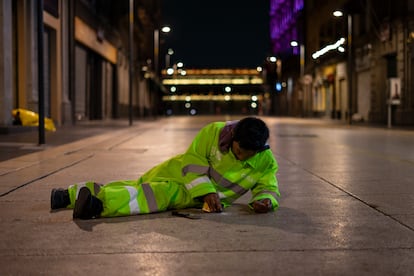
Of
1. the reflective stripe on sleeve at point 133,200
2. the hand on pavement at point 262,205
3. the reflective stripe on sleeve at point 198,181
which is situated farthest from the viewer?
the hand on pavement at point 262,205

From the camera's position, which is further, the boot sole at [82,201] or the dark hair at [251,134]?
the boot sole at [82,201]

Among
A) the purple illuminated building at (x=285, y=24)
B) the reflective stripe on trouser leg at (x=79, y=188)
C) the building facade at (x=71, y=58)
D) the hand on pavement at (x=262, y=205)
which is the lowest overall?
the hand on pavement at (x=262, y=205)

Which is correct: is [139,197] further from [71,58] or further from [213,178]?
[71,58]

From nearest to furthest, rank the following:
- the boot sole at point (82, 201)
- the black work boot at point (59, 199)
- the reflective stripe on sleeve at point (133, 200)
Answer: the boot sole at point (82, 201) < the reflective stripe on sleeve at point (133, 200) < the black work boot at point (59, 199)

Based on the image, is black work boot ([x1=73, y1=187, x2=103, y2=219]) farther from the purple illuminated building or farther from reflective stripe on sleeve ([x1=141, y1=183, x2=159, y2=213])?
the purple illuminated building

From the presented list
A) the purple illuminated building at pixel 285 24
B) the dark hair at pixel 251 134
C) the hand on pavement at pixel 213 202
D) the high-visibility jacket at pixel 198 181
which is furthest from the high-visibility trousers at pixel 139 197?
the purple illuminated building at pixel 285 24

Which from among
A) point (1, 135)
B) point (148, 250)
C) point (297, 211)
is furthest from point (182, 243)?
point (1, 135)

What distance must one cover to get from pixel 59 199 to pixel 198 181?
1.52 metres

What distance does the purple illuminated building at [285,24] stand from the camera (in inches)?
3279

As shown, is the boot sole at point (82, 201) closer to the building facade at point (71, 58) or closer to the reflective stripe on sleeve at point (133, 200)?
the reflective stripe on sleeve at point (133, 200)

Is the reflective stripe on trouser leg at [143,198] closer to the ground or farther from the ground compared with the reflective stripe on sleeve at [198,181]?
closer to the ground

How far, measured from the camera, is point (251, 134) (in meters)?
5.67

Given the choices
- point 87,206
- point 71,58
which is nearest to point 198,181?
point 87,206

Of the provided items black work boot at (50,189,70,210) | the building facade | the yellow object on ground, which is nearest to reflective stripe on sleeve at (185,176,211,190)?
black work boot at (50,189,70,210)
